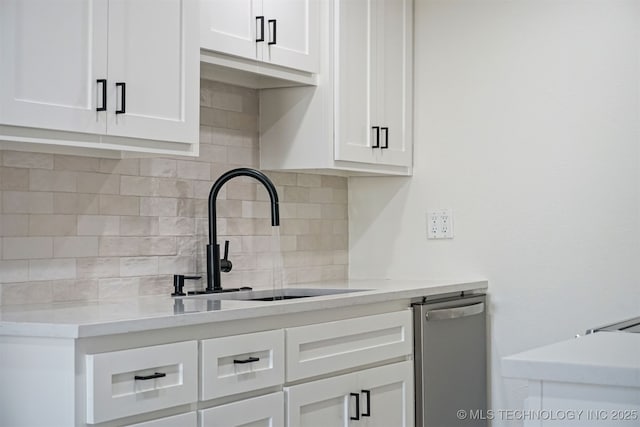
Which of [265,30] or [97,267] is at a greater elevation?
[265,30]

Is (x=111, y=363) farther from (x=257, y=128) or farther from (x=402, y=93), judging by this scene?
(x=402, y=93)

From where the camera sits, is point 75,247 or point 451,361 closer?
point 75,247

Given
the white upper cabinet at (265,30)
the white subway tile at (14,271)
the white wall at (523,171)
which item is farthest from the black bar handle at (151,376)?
the white wall at (523,171)

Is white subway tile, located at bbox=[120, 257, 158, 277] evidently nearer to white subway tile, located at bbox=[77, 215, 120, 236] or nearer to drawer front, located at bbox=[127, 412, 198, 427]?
white subway tile, located at bbox=[77, 215, 120, 236]

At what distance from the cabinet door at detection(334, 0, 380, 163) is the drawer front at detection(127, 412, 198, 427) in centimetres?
141

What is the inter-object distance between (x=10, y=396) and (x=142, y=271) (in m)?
0.90

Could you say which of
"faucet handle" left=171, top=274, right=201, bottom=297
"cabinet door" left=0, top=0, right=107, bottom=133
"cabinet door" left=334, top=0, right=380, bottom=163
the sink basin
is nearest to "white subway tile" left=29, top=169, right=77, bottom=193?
"cabinet door" left=0, top=0, right=107, bottom=133

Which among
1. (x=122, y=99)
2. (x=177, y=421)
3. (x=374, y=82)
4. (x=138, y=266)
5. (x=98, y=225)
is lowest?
(x=177, y=421)

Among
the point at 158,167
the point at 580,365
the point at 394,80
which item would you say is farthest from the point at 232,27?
the point at 580,365

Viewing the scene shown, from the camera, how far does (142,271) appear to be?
9.96ft

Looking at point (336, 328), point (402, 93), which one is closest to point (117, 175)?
point (336, 328)

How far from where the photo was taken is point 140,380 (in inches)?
85.1

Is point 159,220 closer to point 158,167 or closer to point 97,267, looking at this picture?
point 158,167

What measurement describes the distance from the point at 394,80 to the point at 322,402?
5.08ft
